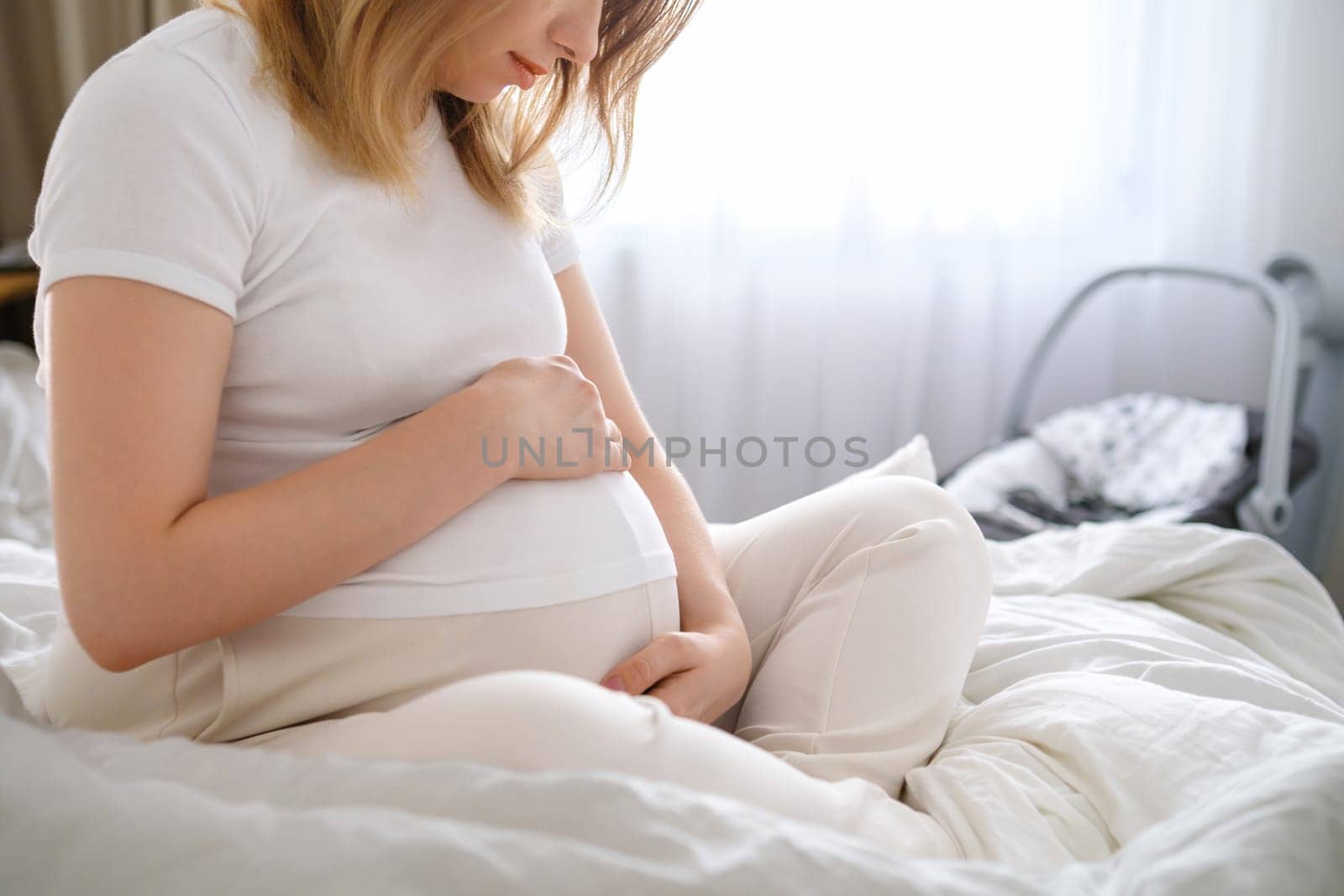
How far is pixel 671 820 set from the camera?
1.62ft

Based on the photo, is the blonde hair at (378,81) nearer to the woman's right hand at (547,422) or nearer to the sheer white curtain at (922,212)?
the woman's right hand at (547,422)

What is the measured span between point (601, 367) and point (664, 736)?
50 centimetres

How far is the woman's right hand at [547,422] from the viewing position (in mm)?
746

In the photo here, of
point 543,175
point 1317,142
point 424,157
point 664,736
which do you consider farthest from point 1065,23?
point 664,736

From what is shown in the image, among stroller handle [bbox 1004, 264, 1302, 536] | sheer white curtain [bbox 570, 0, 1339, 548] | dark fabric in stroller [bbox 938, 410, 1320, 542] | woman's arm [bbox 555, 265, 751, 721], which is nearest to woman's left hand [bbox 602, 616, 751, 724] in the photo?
woman's arm [bbox 555, 265, 751, 721]

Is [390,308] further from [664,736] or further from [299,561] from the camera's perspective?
[664,736]

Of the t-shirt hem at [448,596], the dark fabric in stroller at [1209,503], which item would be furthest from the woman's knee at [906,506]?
the dark fabric in stroller at [1209,503]

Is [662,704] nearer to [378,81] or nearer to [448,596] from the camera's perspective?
[448,596]

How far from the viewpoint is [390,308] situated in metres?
0.73

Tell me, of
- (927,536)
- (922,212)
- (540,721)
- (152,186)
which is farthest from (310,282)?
(922,212)

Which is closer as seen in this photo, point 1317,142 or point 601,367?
point 601,367

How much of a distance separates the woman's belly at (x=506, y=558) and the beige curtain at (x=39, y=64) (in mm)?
2043

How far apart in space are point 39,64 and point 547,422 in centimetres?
222

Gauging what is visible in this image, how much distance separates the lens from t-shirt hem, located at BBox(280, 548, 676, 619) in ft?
2.27
